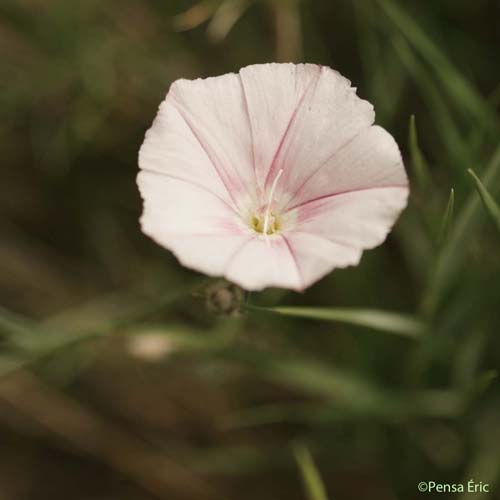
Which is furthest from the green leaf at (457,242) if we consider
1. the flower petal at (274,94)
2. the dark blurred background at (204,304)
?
the flower petal at (274,94)

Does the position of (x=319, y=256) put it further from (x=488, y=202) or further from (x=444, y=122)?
(x=444, y=122)

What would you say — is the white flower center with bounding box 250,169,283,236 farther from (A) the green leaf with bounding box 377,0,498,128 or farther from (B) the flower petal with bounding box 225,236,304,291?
(A) the green leaf with bounding box 377,0,498,128

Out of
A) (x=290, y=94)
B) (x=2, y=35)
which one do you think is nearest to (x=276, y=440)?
(x=290, y=94)

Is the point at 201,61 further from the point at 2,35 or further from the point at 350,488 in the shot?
the point at 350,488

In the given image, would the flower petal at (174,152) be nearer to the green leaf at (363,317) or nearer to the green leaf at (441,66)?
the green leaf at (363,317)

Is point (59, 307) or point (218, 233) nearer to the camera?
point (218, 233)

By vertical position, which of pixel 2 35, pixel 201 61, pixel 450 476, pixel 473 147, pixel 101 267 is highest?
pixel 2 35
